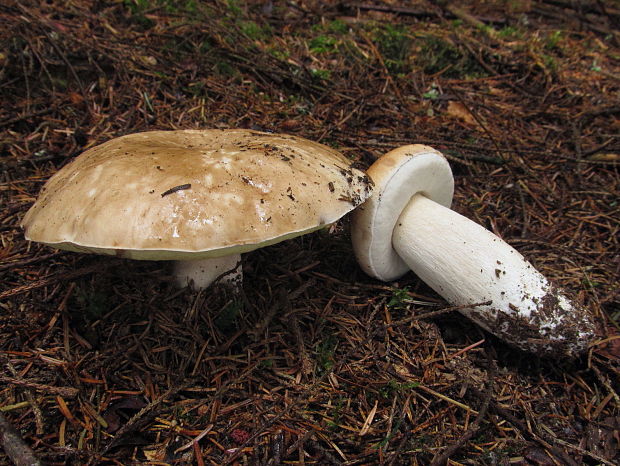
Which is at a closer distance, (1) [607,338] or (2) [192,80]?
(1) [607,338]

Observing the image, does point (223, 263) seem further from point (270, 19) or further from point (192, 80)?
point (270, 19)

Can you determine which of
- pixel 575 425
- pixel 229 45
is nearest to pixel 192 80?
pixel 229 45

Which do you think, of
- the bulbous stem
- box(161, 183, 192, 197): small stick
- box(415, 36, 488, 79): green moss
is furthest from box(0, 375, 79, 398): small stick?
box(415, 36, 488, 79): green moss

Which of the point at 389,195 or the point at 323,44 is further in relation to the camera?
the point at 323,44

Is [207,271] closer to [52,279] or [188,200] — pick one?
[188,200]

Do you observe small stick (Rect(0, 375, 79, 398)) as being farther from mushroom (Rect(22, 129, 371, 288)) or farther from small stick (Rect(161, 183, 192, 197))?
small stick (Rect(161, 183, 192, 197))

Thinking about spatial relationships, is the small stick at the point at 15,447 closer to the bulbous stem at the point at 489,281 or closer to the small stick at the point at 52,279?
the small stick at the point at 52,279

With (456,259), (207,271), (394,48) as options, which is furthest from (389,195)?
(394,48)
